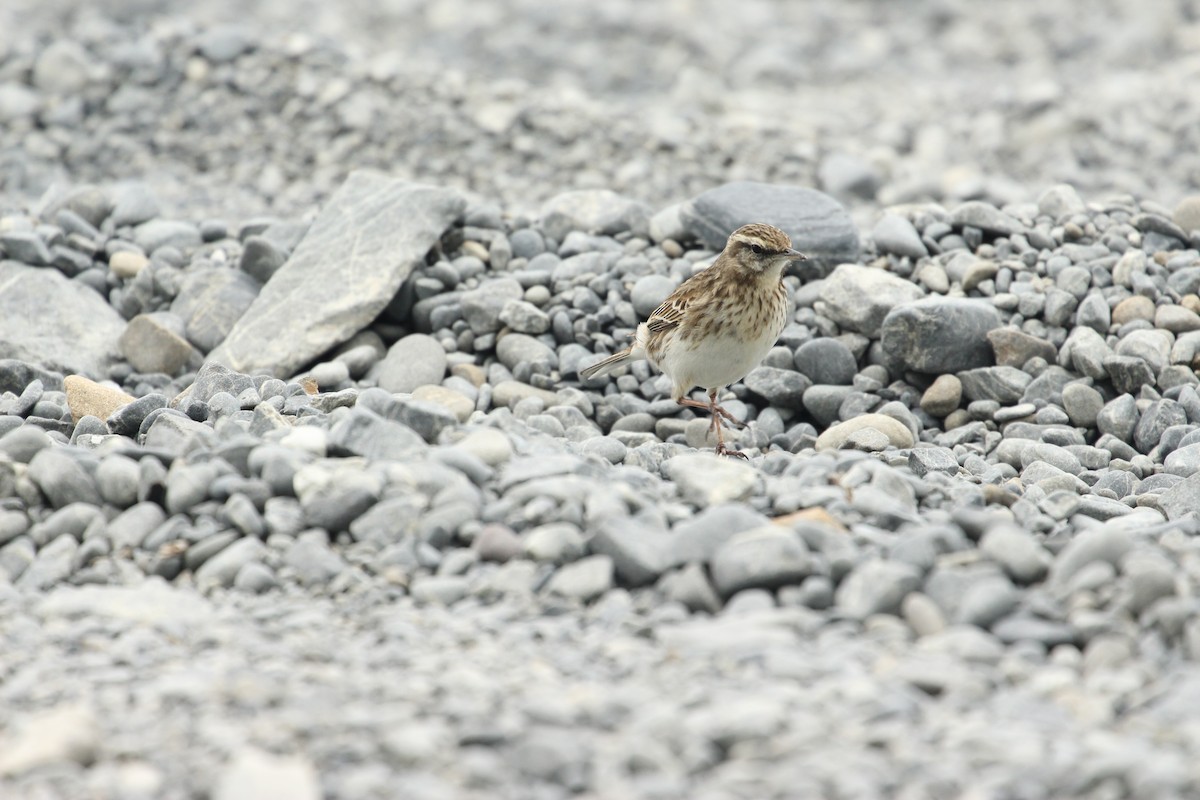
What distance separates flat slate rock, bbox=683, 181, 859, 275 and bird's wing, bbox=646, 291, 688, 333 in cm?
135

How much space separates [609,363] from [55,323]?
3.65 metres

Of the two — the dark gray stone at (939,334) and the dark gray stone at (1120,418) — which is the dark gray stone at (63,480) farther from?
the dark gray stone at (1120,418)

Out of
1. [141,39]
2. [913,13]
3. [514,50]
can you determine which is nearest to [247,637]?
[141,39]

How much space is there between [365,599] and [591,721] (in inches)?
45.4

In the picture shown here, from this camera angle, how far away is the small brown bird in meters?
7.18

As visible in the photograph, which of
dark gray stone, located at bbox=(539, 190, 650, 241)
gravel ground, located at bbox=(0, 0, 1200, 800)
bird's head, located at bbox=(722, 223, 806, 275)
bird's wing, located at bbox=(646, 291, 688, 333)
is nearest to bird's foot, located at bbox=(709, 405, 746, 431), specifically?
gravel ground, located at bbox=(0, 0, 1200, 800)

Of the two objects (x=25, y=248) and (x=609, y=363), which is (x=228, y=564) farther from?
(x=25, y=248)

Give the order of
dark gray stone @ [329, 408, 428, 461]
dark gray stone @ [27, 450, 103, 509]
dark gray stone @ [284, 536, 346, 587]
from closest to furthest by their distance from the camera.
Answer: dark gray stone @ [284, 536, 346, 587] → dark gray stone @ [27, 450, 103, 509] → dark gray stone @ [329, 408, 428, 461]

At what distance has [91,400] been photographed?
7.05m

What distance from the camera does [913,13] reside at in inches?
776

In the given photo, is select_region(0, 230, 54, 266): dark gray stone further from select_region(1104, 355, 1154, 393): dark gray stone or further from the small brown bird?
select_region(1104, 355, 1154, 393): dark gray stone

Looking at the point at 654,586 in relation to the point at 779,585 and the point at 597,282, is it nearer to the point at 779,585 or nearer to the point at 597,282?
the point at 779,585

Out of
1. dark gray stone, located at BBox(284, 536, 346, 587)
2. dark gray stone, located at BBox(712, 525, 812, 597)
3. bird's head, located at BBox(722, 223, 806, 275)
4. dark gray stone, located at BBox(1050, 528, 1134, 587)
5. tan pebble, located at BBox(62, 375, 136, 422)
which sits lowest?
tan pebble, located at BBox(62, 375, 136, 422)

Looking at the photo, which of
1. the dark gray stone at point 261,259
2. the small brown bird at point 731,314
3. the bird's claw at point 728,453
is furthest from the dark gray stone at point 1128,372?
the dark gray stone at point 261,259
